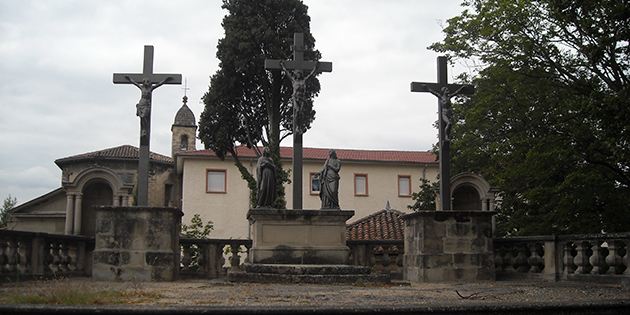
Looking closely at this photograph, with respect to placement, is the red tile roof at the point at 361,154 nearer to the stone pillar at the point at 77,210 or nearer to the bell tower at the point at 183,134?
the bell tower at the point at 183,134

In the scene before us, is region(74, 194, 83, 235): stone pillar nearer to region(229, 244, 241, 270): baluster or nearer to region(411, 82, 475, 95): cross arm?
region(229, 244, 241, 270): baluster

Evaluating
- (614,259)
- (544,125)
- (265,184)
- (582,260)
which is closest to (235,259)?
(265,184)

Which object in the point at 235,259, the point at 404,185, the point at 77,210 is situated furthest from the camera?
the point at 404,185

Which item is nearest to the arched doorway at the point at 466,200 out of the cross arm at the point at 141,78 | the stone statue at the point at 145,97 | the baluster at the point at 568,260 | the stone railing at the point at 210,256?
the baluster at the point at 568,260

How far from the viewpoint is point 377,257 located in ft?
43.0


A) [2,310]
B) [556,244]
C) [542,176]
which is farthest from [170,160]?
[2,310]

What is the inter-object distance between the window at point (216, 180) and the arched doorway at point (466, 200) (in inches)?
1126

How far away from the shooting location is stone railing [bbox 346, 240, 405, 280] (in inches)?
515

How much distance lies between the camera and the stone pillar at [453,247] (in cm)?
1148

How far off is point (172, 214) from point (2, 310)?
6090 mm

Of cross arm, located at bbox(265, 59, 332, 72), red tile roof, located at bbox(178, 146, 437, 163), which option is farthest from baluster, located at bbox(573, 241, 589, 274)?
red tile roof, located at bbox(178, 146, 437, 163)

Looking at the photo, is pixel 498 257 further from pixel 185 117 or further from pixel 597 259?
pixel 185 117

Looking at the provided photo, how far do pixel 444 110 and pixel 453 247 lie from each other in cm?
300

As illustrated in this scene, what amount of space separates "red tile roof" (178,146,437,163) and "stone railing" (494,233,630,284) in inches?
1178
